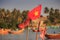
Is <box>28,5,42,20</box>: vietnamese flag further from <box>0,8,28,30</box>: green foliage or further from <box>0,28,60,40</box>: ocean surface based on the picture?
<box>0,28,60,40</box>: ocean surface

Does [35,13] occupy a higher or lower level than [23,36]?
higher

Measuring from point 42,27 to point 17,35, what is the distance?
40 centimetres

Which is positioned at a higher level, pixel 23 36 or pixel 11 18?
pixel 11 18

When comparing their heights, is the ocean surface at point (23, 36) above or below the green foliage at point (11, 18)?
below

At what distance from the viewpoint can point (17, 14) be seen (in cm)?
238

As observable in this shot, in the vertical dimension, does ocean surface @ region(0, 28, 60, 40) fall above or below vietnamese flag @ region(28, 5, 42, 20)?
below

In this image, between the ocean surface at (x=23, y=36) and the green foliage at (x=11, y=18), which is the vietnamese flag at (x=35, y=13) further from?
the ocean surface at (x=23, y=36)

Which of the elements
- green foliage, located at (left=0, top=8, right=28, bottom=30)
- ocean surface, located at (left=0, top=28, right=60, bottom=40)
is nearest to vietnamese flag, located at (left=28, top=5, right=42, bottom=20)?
green foliage, located at (left=0, top=8, right=28, bottom=30)

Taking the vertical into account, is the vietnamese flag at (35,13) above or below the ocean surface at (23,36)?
above

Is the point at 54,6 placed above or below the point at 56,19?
above

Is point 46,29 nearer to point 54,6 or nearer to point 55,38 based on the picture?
point 55,38

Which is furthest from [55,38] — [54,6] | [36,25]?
[54,6]

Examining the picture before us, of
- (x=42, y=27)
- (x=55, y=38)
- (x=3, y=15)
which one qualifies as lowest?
(x=55, y=38)

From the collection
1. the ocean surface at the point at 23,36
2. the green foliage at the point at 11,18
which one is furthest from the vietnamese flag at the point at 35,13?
the ocean surface at the point at 23,36
